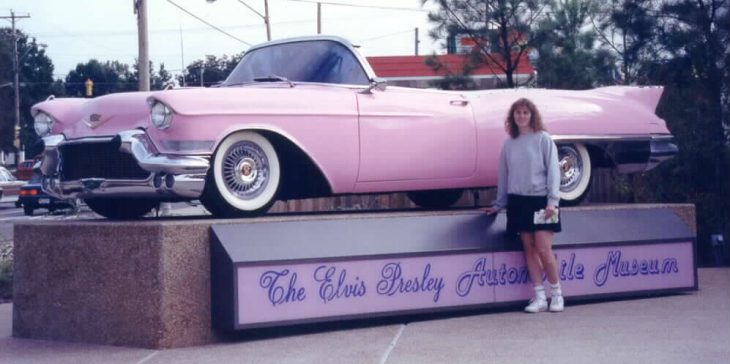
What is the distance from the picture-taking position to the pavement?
609 centimetres

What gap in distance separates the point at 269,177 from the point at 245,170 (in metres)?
0.19

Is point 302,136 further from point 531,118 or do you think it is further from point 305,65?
point 531,118

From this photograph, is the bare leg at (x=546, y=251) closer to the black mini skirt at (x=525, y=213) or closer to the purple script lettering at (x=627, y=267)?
the black mini skirt at (x=525, y=213)

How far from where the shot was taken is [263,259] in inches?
260

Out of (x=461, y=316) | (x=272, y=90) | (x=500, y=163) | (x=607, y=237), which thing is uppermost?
(x=272, y=90)

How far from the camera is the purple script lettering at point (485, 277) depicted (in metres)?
7.51

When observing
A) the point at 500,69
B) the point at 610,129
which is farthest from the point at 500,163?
the point at 500,69

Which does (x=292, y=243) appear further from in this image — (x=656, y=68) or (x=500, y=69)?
(x=500, y=69)

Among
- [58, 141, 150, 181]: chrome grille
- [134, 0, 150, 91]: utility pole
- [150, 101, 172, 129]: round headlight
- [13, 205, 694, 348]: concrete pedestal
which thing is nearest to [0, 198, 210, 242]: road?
[134, 0, 150, 91]: utility pole

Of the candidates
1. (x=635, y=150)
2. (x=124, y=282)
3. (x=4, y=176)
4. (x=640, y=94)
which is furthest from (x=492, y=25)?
(x=4, y=176)

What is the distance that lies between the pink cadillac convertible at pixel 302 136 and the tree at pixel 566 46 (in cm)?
660

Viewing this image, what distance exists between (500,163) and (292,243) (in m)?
1.87

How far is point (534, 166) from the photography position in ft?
24.7

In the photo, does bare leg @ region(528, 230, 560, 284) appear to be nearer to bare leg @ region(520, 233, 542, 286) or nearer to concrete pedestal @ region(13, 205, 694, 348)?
bare leg @ region(520, 233, 542, 286)
